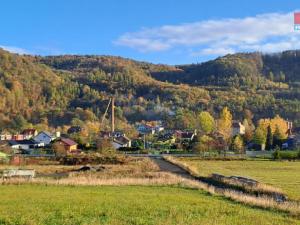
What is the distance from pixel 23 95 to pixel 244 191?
16900 centimetres

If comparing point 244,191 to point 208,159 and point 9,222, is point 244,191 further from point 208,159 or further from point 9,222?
point 208,159

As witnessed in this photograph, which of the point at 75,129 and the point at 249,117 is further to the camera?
the point at 249,117

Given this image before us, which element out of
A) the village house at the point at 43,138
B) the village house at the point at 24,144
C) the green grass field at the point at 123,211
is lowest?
the village house at the point at 24,144

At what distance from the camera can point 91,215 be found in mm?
15188

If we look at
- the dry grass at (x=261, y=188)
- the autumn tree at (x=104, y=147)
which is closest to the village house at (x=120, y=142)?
the autumn tree at (x=104, y=147)

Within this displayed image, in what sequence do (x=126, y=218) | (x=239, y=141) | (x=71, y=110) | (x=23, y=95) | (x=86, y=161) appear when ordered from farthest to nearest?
(x=23, y=95), (x=71, y=110), (x=239, y=141), (x=86, y=161), (x=126, y=218)

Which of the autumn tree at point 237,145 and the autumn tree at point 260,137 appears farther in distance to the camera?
the autumn tree at point 260,137

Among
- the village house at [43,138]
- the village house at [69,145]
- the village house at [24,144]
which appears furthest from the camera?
the village house at [43,138]

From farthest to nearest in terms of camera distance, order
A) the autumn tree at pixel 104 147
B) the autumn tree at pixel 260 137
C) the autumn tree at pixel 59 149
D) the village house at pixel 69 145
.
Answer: the autumn tree at pixel 260 137
the village house at pixel 69 145
the autumn tree at pixel 104 147
the autumn tree at pixel 59 149

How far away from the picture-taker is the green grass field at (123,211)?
1411cm

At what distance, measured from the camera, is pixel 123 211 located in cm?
1623

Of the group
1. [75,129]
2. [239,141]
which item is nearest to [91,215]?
[239,141]

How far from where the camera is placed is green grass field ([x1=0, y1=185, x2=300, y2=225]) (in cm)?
1411

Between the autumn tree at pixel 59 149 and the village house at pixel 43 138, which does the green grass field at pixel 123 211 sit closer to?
the autumn tree at pixel 59 149
